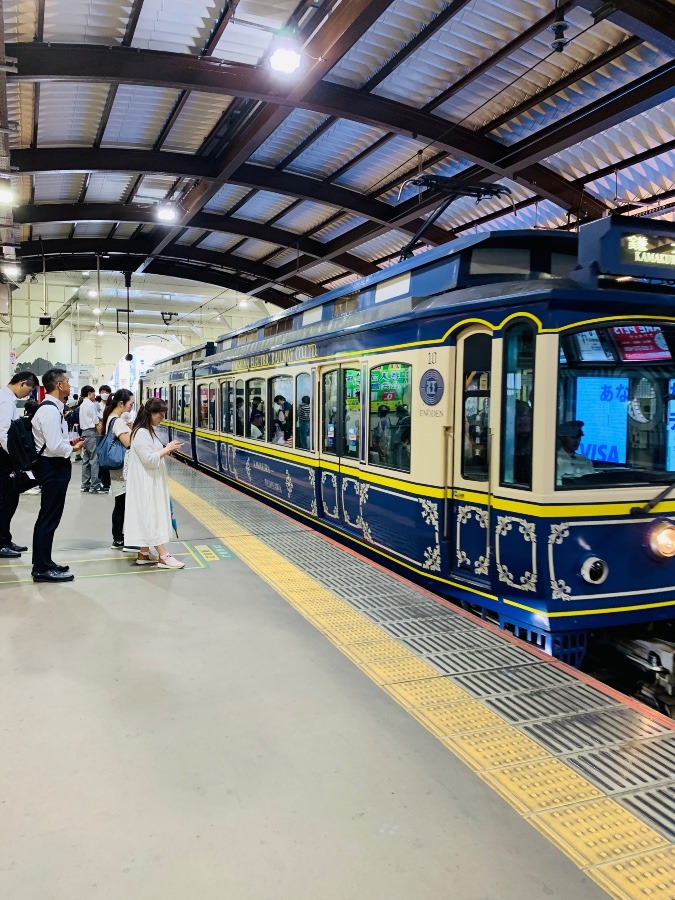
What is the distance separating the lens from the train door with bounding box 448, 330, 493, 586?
4453 millimetres

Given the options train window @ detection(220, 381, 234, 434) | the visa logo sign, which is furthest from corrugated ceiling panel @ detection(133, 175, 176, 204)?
the visa logo sign

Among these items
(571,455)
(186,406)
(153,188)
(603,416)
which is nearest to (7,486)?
(571,455)

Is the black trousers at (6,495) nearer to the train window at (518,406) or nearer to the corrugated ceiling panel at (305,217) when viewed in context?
the train window at (518,406)

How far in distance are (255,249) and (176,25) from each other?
10.4 meters

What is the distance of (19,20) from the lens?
24.6 ft

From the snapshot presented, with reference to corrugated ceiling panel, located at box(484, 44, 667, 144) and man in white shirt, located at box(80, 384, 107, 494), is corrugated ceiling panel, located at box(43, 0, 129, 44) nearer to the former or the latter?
corrugated ceiling panel, located at box(484, 44, 667, 144)

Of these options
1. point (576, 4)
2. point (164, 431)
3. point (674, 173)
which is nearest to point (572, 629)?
point (576, 4)

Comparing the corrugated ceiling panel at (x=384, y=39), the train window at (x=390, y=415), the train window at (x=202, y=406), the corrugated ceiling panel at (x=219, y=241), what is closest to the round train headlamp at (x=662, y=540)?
the train window at (x=390, y=415)

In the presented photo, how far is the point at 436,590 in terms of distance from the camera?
17.6 feet

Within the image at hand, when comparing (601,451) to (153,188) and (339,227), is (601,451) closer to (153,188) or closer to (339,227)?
(339,227)

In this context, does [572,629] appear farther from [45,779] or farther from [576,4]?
[576,4]

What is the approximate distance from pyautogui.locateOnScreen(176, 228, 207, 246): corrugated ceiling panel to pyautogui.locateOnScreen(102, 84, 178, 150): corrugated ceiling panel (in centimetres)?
513

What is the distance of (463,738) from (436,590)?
92.9 inches

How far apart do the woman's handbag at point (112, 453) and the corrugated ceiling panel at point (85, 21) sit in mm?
4984
